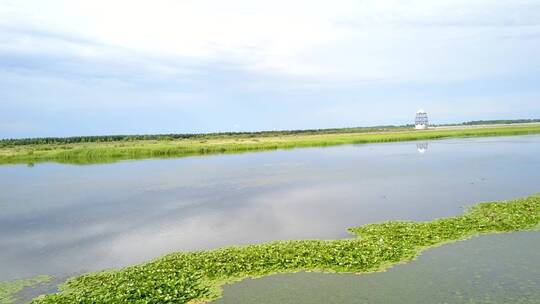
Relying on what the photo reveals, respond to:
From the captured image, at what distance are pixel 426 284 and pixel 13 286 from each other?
40.9 ft

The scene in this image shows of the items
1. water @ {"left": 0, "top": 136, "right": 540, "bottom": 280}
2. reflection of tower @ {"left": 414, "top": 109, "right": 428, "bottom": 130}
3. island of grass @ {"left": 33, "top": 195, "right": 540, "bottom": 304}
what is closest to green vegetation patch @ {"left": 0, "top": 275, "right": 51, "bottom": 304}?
water @ {"left": 0, "top": 136, "right": 540, "bottom": 280}

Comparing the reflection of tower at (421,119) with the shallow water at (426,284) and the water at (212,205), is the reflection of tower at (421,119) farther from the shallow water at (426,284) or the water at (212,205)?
the shallow water at (426,284)

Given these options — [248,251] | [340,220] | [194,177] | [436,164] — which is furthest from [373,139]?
[248,251]

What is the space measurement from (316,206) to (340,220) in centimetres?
349

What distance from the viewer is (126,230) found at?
1952cm

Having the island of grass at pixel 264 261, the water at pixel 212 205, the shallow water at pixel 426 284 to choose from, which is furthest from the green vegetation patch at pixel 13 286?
the shallow water at pixel 426 284

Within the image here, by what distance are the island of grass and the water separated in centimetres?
142

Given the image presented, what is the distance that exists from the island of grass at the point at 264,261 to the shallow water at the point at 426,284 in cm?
60

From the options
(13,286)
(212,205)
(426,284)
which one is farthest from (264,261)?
(212,205)

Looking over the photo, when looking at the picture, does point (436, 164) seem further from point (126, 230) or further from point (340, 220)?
point (126, 230)

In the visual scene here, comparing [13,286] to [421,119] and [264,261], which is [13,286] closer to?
[264,261]

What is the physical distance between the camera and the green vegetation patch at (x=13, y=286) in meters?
12.3

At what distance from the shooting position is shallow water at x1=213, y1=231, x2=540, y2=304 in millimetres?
10969

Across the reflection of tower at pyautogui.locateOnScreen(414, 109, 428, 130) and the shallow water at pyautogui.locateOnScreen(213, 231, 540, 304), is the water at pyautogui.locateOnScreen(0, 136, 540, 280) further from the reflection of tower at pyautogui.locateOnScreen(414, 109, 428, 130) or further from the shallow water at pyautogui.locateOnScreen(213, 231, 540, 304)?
the reflection of tower at pyautogui.locateOnScreen(414, 109, 428, 130)
